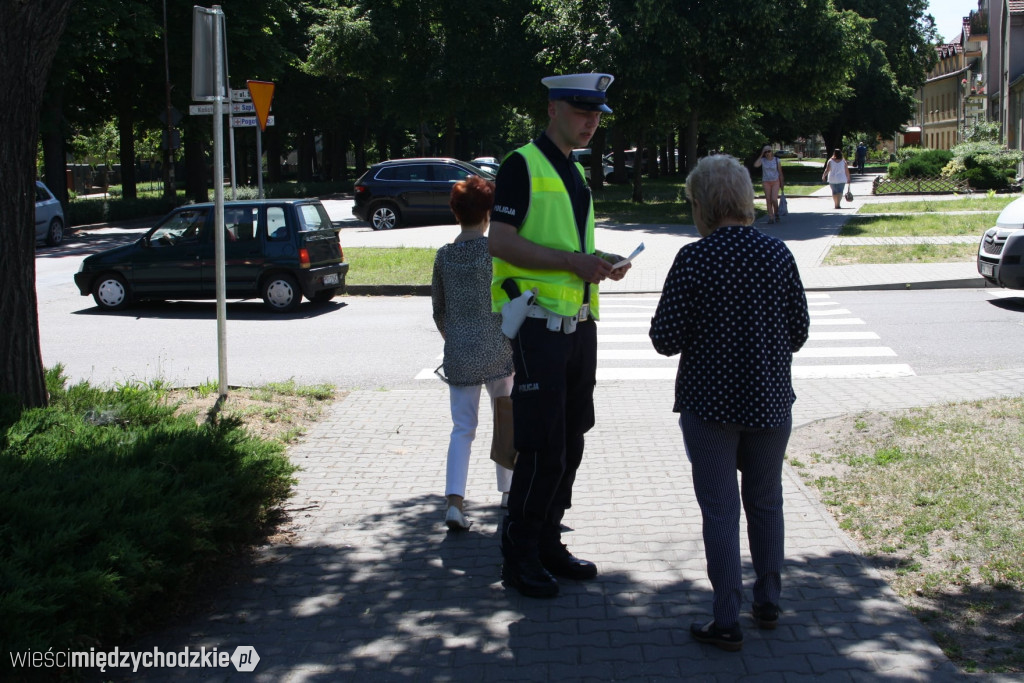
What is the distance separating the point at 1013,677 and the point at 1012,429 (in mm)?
3243

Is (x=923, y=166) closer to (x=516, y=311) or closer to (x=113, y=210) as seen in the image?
(x=113, y=210)

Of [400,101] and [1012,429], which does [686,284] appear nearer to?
[1012,429]

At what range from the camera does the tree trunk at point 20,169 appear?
18.7ft

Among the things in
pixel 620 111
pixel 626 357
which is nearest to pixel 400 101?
pixel 620 111

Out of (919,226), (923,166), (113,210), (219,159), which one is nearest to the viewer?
(219,159)

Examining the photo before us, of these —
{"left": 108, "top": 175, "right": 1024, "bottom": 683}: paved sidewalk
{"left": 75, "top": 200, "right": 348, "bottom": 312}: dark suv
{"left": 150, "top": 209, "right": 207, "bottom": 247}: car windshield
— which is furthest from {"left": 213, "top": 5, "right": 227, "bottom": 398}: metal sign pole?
{"left": 150, "top": 209, "right": 207, "bottom": 247}: car windshield

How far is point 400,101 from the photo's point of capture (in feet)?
131

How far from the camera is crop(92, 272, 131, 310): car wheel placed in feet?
48.2

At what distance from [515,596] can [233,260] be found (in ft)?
35.5

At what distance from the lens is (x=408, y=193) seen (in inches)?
1042

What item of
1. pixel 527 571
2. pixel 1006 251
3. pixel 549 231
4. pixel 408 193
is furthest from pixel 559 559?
pixel 408 193

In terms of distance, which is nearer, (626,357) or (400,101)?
(626,357)

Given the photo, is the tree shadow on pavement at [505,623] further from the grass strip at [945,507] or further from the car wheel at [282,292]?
the car wheel at [282,292]

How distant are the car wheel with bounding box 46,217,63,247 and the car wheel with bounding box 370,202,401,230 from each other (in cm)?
803
